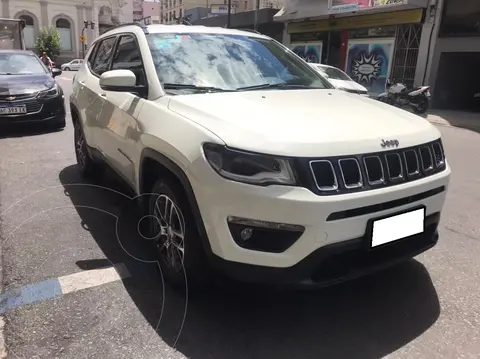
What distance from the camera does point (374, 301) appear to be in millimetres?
2852

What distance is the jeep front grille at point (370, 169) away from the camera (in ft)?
7.30

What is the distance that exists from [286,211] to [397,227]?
0.71 m

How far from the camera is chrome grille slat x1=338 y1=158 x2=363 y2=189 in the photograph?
2262mm

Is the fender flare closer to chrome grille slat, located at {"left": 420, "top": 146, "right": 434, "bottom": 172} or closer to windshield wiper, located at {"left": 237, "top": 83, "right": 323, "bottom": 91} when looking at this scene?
windshield wiper, located at {"left": 237, "top": 83, "right": 323, "bottom": 91}

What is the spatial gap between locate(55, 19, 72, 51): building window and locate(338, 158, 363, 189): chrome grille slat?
6368 centimetres

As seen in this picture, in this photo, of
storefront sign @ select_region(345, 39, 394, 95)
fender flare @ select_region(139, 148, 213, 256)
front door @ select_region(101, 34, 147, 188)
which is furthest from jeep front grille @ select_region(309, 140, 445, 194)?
storefront sign @ select_region(345, 39, 394, 95)

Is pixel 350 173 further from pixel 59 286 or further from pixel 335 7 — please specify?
pixel 335 7

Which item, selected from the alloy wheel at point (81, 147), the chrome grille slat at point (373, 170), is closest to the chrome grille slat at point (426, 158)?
the chrome grille slat at point (373, 170)

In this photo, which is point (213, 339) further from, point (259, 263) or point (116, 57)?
point (116, 57)

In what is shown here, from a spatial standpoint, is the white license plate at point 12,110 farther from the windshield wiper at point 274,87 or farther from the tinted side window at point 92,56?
the windshield wiper at point 274,87

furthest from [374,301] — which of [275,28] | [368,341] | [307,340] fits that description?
[275,28]

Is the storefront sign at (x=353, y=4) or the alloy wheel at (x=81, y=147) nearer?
the alloy wheel at (x=81, y=147)

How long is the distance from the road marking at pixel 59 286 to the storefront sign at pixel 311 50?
66.4 ft

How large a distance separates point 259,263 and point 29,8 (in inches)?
2503
